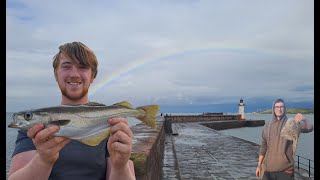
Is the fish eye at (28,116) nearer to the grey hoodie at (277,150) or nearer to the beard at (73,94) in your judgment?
the beard at (73,94)

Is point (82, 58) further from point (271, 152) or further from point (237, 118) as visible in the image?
point (237, 118)

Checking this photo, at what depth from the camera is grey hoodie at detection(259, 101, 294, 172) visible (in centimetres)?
555

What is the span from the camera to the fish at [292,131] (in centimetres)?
535

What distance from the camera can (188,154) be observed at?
19203 mm

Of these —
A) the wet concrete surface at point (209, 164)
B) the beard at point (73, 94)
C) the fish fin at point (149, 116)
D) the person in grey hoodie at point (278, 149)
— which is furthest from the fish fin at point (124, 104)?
the wet concrete surface at point (209, 164)

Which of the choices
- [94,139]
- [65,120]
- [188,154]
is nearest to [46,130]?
[65,120]

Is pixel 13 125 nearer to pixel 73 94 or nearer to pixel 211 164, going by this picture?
pixel 73 94

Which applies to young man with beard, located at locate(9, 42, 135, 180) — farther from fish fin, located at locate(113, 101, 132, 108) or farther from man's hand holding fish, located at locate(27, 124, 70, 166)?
fish fin, located at locate(113, 101, 132, 108)

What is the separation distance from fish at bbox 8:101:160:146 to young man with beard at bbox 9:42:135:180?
67mm

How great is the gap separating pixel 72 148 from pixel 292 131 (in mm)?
3733

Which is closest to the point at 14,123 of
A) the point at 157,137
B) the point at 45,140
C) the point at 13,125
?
the point at 13,125

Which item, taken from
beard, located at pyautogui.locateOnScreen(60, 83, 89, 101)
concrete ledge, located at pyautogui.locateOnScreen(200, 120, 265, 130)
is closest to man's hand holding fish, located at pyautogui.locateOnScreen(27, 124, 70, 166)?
beard, located at pyautogui.locateOnScreen(60, 83, 89, 101)

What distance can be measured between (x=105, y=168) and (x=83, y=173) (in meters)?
0.21

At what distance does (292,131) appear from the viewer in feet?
17.7
